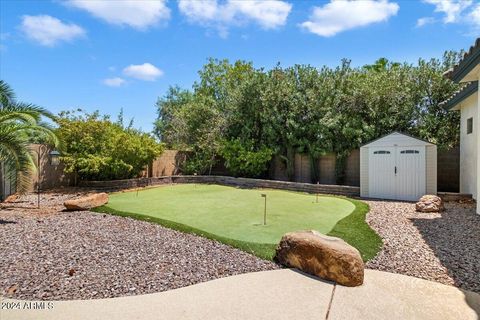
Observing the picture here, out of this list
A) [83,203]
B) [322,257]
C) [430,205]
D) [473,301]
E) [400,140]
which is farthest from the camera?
[400,140]

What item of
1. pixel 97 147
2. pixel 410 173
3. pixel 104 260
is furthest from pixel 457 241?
pixel 97 147

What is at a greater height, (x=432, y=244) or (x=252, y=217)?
(x=252, y=217)

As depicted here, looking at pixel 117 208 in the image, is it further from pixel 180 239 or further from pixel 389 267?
pixel 389 267

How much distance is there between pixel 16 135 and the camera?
7.79 metres

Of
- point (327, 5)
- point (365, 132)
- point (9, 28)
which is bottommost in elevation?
point (365, 132)

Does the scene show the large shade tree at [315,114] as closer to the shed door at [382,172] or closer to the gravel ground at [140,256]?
the shed door at [382,172]

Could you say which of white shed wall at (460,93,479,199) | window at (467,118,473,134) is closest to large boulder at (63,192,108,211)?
white shed wall at (460,93,479,199)

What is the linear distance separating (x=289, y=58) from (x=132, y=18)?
A: 25.8 ft

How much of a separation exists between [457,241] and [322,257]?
11.1ft

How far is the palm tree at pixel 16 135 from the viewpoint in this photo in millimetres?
7594

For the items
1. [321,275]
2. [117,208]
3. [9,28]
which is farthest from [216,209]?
[9,28]

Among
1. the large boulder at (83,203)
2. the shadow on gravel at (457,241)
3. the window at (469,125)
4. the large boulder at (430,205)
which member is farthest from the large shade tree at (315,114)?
the large boulder at (83,203)

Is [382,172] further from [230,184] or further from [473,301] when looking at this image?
[473,301]

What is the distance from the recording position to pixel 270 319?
302 cm
